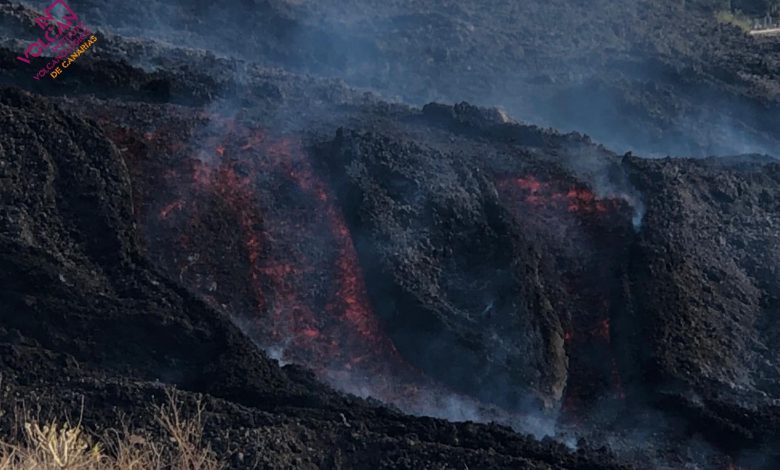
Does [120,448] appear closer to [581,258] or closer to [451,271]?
[451,271]

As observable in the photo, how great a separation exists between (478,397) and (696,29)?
50.8ft

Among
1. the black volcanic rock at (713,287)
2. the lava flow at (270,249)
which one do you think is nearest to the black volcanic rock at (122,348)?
the lava flow at (270,249)

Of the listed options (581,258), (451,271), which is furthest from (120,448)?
(581,258)

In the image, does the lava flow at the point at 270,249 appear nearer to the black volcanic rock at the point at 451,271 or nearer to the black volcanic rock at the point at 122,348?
the black volcanic rock at the point at 451,271

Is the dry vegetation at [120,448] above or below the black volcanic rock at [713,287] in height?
above

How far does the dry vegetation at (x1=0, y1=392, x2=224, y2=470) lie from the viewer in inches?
348

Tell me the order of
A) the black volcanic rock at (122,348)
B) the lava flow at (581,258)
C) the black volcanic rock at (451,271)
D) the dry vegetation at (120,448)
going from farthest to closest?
1. the lava flow at (581,258)
2. the black volcanic rock at (451,271)
3. the black volcanic rock at (122,348)
4. the dry vegetation at (120,448)

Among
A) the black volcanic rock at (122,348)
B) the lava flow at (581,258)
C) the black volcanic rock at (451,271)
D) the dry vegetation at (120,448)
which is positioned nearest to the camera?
the dry vegetation at (120,448)

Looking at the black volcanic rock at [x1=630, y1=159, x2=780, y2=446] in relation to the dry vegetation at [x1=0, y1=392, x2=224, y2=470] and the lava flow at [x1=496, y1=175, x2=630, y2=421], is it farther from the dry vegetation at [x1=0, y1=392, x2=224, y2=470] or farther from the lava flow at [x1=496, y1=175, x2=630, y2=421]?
the dry vegetation at [x1=0, y1=392, x2=224, y2=470]

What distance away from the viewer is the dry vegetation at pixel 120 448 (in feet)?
29.0

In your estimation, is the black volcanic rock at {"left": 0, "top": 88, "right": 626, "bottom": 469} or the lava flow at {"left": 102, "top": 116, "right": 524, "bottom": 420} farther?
the lava flow at {"left": 102, "top": 116, "right": 524, "bottom": 420}

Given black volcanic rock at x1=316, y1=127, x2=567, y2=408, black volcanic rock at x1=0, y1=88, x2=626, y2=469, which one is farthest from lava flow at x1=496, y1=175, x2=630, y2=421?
black volcanic rock at x1=0, y1=88, x2=626, y2=469

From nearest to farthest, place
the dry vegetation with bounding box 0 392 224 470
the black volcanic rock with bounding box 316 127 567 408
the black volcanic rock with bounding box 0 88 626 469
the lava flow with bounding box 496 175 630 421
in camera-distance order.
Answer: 1. the dry vegetation with bounding box 0 392 224 470
2. the black volcanic rock with bounding box 0 88 626 469
3. the black volcanic rock with bounding box 316 127 567 408
4. the lava flow with bounding box 496 175 630 421

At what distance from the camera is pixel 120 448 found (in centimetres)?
955
